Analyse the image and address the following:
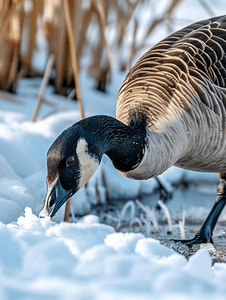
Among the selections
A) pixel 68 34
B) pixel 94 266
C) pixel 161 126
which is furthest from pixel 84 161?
pixel 68 34

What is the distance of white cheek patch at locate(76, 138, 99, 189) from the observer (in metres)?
2.11

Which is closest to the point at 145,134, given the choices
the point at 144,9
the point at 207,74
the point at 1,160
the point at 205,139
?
the point at 205,139

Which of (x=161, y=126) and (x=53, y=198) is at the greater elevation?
(x=161, y=126)

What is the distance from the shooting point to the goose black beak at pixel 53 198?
80.0 inches

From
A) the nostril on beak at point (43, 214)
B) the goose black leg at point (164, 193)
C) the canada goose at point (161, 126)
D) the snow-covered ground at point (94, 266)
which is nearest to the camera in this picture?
the snow-covered ground at point (94, 266)

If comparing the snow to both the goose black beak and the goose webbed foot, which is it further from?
the goose webbed foot

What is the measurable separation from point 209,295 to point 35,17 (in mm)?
4609

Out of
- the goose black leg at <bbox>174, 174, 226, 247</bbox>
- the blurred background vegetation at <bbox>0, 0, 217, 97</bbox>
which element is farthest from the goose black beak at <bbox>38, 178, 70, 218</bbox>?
the blurred background vegetation at <bbox>0, 0, 217, 97</bbox>

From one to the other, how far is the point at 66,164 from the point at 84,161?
0.40 feet

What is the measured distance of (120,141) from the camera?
239cm

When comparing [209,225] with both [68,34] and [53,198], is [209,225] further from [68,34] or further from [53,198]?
[68,34]

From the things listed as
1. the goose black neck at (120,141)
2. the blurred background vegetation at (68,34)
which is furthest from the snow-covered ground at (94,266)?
the blurred background vegetation at (68,34)

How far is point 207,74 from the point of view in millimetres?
2646

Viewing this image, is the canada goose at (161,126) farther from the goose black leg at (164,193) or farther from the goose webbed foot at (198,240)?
the goose black leg at (164,193)
